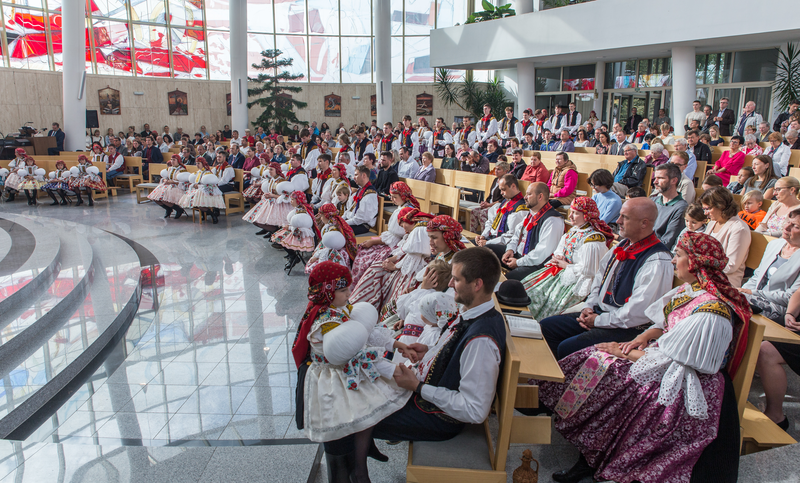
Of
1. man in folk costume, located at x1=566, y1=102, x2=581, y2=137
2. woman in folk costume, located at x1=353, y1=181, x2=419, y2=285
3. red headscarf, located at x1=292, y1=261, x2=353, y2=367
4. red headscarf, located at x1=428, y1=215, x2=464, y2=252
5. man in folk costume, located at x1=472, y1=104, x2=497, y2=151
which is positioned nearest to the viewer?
red headscarf, located at x1=292, y1=261, x2=353, y2=367

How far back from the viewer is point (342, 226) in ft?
15.8

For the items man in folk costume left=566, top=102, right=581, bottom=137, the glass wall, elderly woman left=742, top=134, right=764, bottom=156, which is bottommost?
elderly woman left=742, top=134, right=764, bottom=156

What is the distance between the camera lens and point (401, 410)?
205cm

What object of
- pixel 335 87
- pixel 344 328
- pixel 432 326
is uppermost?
pixel 335 87

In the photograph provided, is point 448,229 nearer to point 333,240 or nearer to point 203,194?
point 333,240

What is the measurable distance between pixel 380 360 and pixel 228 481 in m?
1.02

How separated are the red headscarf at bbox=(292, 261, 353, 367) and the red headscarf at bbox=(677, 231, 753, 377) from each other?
150cm

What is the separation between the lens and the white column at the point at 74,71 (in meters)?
13.3

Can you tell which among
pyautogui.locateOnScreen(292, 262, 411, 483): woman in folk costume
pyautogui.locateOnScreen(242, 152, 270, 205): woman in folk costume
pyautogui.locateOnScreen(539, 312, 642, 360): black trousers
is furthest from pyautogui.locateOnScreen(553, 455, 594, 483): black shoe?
pyautogui.locateOnScreen(242, 152, 270, 205): woman in folk costume

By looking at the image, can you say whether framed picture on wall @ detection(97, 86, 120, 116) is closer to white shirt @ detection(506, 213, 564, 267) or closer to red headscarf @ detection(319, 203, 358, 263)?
red headscarf @ detection(319, 203, 358, 263)

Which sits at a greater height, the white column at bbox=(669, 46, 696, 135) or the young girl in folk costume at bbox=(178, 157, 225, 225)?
the white column at bbox=(669, 46, 696, 135)

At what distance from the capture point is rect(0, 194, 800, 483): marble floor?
95.0 inches

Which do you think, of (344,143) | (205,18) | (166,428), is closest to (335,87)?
(205,18)

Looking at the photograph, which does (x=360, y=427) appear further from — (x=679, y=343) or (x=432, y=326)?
(x=679, y=343)
